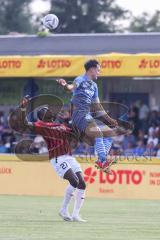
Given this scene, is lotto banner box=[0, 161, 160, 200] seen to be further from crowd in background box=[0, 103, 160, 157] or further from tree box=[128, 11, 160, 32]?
tree box=[128, 11, 160, 32]

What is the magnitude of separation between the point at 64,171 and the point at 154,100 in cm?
1784

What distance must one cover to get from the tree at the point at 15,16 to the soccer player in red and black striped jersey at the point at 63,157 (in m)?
60.4

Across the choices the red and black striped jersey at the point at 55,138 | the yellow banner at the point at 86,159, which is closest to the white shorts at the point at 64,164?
the red and black striped jersey at the point at 55,138

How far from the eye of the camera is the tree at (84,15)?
7294 cm

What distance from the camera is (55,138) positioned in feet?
54.4

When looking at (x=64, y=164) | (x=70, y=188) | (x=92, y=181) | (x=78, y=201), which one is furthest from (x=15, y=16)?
(x=78, y=201)

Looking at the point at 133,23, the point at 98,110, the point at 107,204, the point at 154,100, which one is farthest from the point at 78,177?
the point at 133,23

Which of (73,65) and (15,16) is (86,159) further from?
(15,16)

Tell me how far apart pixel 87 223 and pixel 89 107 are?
2.10 meters

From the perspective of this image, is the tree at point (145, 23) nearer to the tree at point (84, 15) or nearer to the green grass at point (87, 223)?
the tree at point (84, 15)

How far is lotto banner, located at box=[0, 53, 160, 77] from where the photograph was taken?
26.9m

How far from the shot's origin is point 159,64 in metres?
26.8

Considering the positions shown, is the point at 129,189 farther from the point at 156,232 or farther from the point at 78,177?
the point at 156,232

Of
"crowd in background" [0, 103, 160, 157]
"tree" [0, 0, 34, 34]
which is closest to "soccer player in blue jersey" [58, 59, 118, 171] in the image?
"crowd in background" [0, 103, 160, 157]
